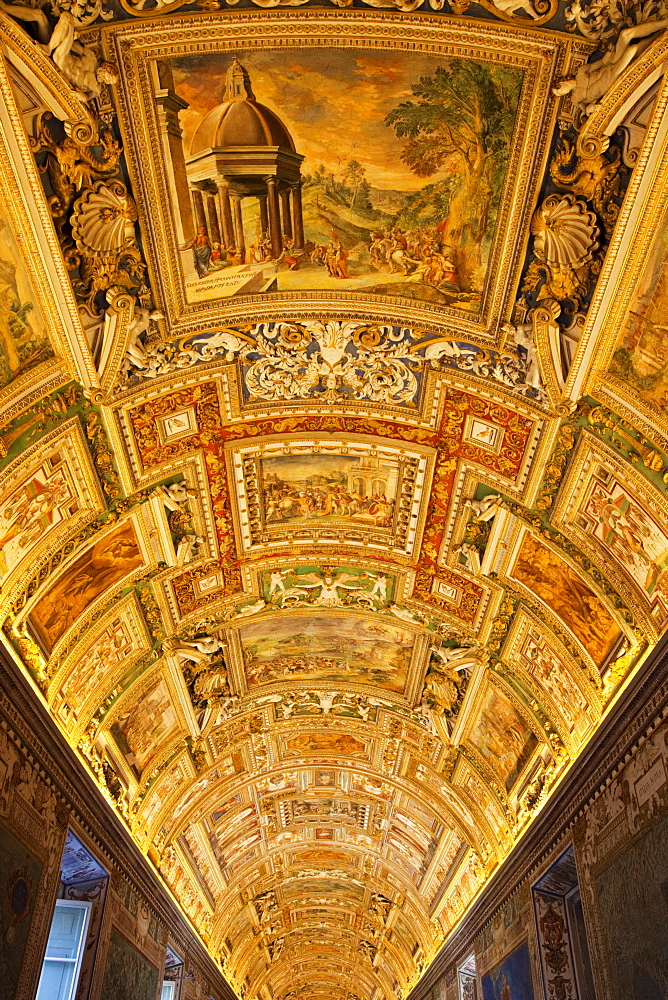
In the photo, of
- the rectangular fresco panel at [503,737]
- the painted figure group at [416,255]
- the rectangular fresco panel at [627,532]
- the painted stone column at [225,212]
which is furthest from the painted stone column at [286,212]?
the rectangular fresco panel at [503,737]

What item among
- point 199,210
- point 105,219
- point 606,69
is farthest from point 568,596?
point 105,219

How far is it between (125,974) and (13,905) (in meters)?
7.63

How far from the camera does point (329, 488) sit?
16016 mm

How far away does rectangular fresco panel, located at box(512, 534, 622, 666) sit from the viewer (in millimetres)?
13961

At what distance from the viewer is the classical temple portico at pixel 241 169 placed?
9.99m

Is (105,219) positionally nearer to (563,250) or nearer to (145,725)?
(563,250)

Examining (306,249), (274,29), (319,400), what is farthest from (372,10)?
(319,400)

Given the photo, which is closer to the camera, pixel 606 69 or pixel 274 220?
pixel 606 69

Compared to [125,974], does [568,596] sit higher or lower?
higher

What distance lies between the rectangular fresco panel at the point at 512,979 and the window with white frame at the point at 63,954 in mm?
8852

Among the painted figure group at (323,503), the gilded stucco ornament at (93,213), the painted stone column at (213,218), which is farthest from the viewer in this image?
the painted figure group at (323,503)

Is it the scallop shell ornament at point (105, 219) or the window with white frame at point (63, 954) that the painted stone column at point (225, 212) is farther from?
the window with white frame at point (63, 954)

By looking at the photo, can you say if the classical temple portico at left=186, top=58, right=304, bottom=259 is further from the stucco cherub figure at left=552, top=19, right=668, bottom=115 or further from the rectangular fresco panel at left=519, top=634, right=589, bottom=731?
the rectangular fresco panel at left=519, top=634, right=589, bottom=731

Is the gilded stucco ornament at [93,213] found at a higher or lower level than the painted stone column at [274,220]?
lower
